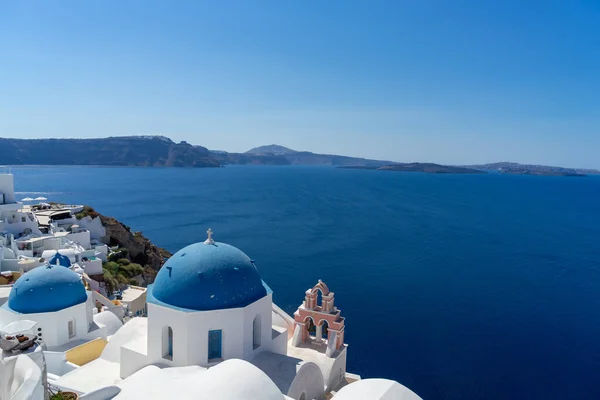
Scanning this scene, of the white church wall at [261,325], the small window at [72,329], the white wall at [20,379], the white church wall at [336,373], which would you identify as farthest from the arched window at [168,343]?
the small window at [72,329]

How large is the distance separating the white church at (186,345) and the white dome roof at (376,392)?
0.02 metres

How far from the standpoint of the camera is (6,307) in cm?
1317

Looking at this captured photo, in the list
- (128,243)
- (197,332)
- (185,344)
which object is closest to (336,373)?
(197,332)

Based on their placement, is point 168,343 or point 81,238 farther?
point 81,238

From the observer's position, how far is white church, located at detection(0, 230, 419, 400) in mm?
7367

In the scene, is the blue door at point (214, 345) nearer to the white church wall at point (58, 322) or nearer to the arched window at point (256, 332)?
the arched window at point (256, 332)

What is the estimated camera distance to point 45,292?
43.4 ft

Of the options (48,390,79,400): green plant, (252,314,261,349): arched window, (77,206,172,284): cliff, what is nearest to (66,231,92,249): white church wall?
(77,206,172,284): cliff

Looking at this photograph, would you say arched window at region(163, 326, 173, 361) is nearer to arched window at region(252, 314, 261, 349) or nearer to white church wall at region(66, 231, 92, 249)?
arched window at region(252, 314, 261, 349)

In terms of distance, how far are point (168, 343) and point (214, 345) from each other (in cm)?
124

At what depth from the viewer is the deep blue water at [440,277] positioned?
2475 centimetres

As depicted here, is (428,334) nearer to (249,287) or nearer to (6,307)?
(249,287)

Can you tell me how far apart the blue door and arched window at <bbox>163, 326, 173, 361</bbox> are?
3.43 feet

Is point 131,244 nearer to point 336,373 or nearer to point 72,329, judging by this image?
point 72,329
